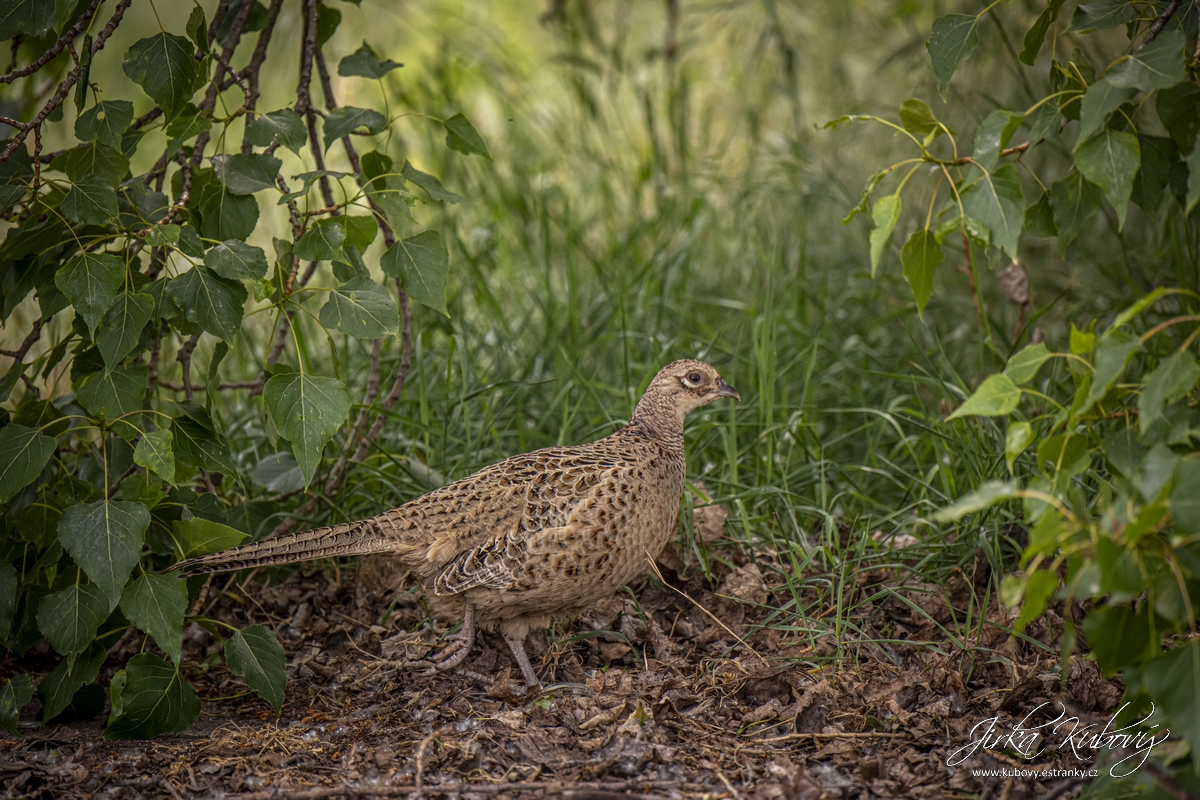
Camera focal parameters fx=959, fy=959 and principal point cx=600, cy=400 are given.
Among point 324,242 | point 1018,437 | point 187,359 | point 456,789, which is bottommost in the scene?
point 456,789

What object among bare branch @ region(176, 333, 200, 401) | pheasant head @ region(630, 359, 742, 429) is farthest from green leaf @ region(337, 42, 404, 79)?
pheasant head @ region(630, 359, 742, 429)

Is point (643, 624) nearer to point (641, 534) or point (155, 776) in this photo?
point (641, 534)

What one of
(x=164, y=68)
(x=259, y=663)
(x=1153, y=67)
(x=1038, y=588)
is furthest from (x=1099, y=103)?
(x=259, y=663)

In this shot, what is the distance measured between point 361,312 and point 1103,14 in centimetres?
224

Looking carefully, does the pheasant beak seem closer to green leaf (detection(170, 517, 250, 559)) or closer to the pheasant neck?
the pheasant neck

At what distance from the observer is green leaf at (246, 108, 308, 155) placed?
3.06 meters

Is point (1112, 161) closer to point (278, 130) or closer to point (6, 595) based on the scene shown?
point (278, 130)

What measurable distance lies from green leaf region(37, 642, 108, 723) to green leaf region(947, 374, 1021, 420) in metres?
2.73

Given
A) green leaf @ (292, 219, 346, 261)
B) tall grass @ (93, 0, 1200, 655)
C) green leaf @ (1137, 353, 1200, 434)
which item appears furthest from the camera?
tall grass @ (93, 0, 1200, 655)

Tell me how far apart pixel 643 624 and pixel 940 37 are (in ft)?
7.90

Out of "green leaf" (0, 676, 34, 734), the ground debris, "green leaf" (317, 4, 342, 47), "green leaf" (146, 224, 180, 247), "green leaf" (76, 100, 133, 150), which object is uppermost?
"green leaf" (317, 4, 342, 47)

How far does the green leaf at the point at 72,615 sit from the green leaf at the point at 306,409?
0.76 meters

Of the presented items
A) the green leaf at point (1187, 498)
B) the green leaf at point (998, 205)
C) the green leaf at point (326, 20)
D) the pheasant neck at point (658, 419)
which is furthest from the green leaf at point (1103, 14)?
the green leaf at point (326, 20)

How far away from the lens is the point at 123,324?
282 centimetres
